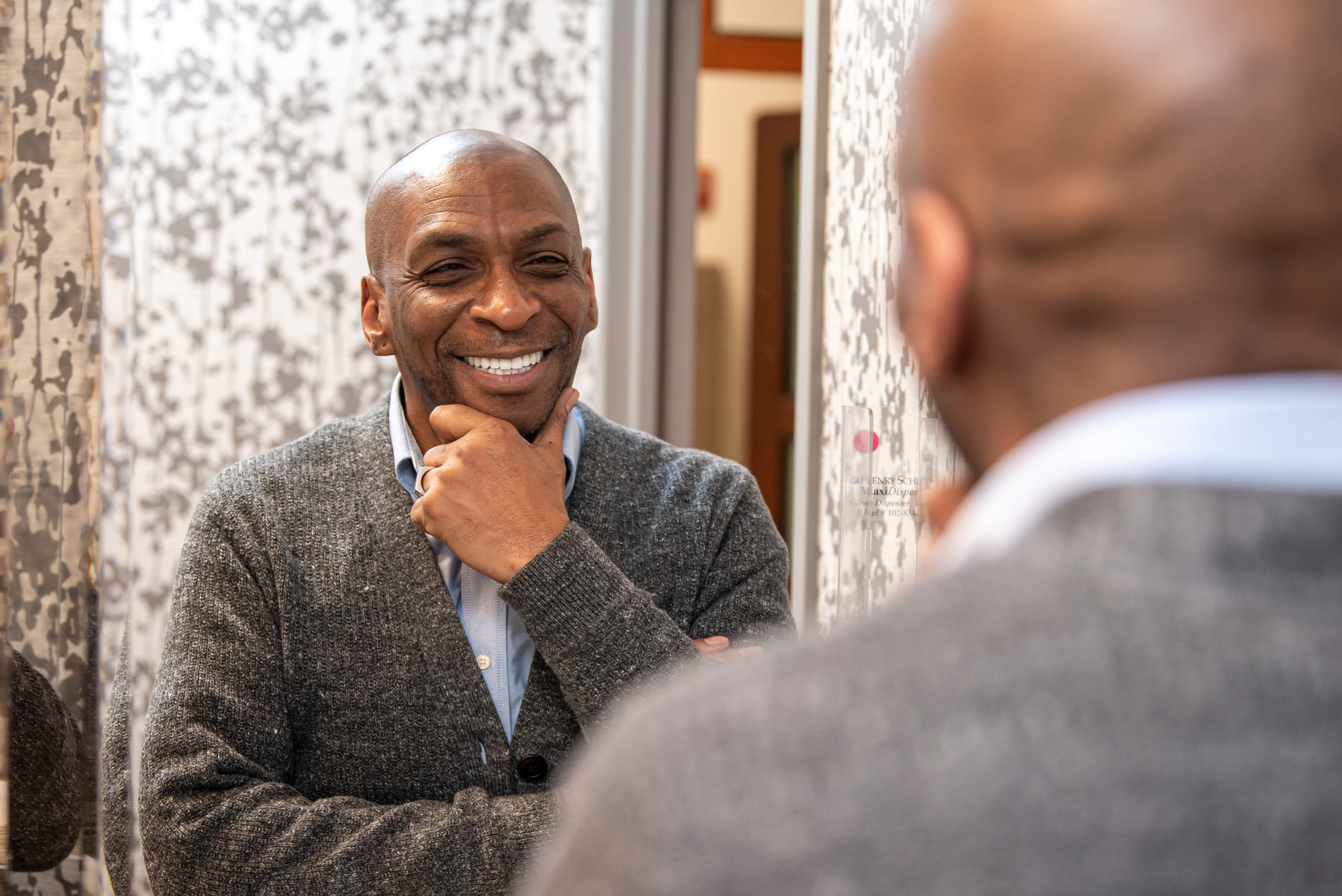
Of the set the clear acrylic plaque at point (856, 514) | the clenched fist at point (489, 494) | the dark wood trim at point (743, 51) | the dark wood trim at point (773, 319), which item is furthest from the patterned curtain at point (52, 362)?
the dark wood trim at point (743, 51)

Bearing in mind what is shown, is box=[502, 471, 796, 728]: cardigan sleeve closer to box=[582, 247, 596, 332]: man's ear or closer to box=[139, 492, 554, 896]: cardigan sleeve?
box=[139, 492, 554, 896]: cardigan sleeve

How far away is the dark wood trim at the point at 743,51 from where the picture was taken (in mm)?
2400

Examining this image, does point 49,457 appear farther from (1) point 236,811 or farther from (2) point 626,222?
(2) point 626,222

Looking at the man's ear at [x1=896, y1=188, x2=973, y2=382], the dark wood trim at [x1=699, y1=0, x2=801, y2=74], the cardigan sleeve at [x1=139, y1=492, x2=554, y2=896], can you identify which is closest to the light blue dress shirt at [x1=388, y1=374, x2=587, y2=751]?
the cardigan sleeve at [x1=139, y1=492, x2=554, y2=896]

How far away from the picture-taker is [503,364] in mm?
1229

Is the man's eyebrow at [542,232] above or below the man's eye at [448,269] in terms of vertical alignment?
above

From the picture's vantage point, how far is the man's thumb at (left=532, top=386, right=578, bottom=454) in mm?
1253

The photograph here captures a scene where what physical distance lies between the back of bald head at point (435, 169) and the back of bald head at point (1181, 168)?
0.91 m

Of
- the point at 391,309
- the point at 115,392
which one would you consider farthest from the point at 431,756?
the point at 115,392

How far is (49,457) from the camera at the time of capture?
2.61ft

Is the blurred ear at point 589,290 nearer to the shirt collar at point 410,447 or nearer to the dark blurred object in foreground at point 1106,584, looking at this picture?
the shirt collar at point 410,447

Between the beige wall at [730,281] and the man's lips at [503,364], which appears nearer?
the man's lips at [503,364]

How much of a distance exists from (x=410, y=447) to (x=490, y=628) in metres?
0.23

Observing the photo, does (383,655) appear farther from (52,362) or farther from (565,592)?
(52,362)
